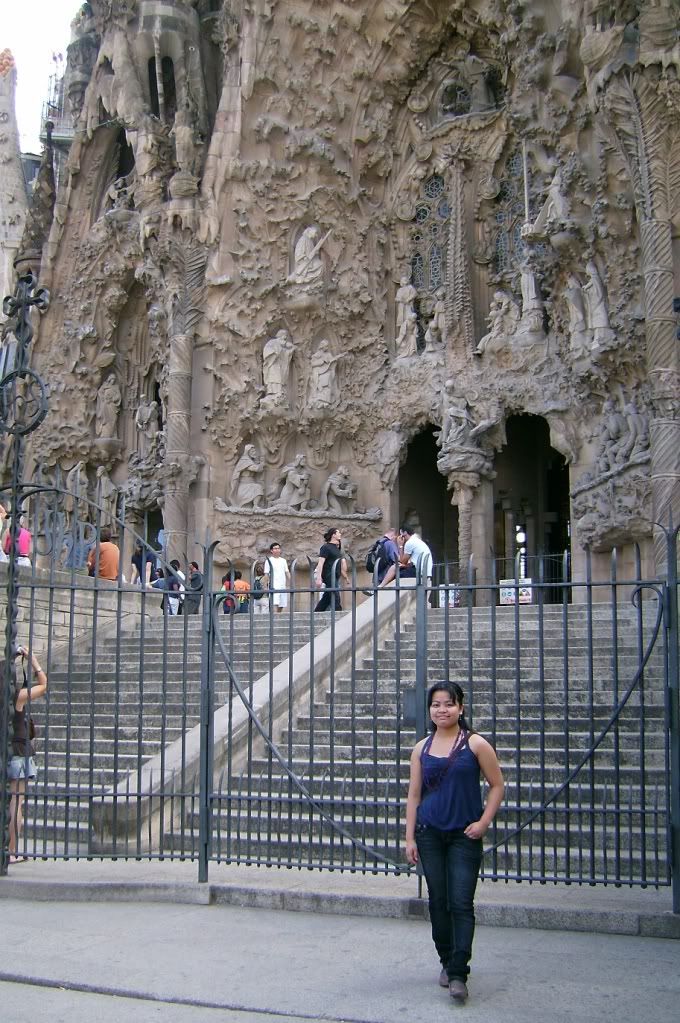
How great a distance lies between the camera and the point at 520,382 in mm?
19047

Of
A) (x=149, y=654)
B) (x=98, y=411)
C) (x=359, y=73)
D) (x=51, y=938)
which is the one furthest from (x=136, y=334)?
(x=51, y=938)

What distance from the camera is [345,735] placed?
7941 mm

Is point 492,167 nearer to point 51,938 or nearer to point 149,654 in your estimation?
point 149,654

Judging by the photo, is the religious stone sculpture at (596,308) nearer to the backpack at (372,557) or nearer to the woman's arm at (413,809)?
the backpack at (372,557)

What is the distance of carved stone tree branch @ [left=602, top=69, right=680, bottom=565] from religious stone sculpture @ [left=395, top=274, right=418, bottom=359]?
5750mm

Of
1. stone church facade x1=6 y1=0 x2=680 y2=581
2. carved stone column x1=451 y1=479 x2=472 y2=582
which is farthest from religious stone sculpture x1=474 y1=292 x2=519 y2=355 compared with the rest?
carved stone column x1=451 y1=479 x2=472 y2=582

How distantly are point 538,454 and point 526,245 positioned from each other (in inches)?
176

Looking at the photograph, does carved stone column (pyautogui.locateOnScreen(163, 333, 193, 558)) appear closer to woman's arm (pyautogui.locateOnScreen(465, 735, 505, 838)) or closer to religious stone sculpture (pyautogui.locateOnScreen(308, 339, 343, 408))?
religious stone sculpture (pyautogui.locateOnScreen(308, 339, 343, 408))

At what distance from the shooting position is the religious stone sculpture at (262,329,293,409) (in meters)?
20.2

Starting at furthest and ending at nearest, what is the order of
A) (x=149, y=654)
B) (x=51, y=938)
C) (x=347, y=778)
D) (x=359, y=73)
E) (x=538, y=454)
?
(x=538, y=454)
(x=359, y=73)
(x=149, y=654)
(x=347, y=778)
(x=51, y=938)

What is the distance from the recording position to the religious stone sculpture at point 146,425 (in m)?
22.1

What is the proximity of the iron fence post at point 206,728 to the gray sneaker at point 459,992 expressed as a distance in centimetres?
221

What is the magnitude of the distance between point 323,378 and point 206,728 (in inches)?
580

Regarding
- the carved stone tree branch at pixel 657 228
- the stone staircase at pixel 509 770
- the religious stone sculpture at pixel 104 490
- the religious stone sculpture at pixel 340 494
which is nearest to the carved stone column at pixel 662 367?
the carved stone tree branch at pixel 657 228
